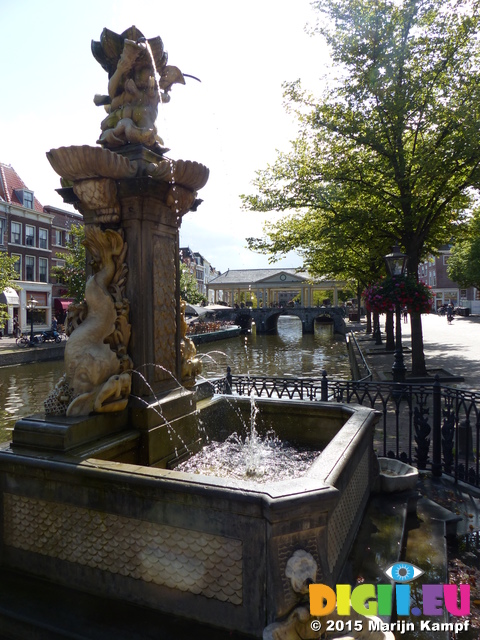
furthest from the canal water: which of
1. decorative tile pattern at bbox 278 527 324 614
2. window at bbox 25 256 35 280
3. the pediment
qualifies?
the pediment

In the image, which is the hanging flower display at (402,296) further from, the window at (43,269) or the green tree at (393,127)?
the window at (43,269)

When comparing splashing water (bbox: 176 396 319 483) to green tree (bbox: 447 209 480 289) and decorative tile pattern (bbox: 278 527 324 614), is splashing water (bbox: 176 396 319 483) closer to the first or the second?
decorative tile pattern (bbox: 278 527 324 614)

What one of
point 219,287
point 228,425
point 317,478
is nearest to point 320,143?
point 228,425

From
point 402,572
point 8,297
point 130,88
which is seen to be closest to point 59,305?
point 8,297

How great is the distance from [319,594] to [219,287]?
68.9 meters

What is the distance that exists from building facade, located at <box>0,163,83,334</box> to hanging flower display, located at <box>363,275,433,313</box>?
2782 centimetres

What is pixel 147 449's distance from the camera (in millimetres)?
4367

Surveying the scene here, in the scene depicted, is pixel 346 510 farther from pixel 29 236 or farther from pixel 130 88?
pixel 29 236

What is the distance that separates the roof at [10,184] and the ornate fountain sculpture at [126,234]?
35.5m

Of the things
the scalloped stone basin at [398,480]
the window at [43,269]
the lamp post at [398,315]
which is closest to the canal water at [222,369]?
the lamp post at [398,315]

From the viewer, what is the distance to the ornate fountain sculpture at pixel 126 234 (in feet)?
13.6

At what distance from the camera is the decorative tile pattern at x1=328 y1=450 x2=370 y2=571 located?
310cm

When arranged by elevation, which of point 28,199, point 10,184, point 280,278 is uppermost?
point 10,184

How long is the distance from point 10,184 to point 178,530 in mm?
40408
